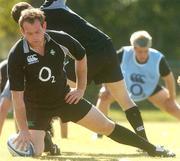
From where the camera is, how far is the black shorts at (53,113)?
25.7 ft

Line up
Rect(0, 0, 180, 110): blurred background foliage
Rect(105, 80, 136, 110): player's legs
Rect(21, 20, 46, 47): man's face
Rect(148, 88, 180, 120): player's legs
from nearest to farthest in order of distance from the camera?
Rect(21, 20, 46, 47): man's face
Rect(105, 80, 136, 110): player's legs
Rect(148, 88, 180, 120): player's legs
Rect(0, 0, 180, 110): blurred background foliage

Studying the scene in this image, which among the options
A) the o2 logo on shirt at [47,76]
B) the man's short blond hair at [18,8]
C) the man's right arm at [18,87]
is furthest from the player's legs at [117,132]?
the man's short blond hair at [18,8]

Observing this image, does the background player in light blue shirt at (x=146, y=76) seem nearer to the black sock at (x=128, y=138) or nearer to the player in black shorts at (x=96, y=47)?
the player in black shorts at (x=96, y=47)

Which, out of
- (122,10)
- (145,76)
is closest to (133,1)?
(122,10)

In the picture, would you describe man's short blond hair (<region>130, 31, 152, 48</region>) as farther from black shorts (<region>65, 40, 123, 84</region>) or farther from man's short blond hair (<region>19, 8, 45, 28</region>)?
man's short blond hair (<region>19, 8, 45, 28</region>)

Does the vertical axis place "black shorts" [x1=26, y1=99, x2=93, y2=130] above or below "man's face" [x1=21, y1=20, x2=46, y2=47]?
below

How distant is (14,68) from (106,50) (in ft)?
4.98

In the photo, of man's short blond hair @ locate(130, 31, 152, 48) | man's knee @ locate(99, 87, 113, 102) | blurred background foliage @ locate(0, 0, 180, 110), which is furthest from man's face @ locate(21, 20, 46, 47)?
blurred background foliage @ locate(0, 0, 180, 110)

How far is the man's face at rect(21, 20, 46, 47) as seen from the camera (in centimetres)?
727

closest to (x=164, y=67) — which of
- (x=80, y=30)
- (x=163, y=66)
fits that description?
(x=163, y=66)

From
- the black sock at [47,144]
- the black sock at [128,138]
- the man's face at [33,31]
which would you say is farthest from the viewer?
the black sock at [47,144]

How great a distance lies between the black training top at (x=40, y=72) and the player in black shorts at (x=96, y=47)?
32.4 inches

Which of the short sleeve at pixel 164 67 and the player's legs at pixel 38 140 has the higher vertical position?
the short sleeve at pixel 164 67

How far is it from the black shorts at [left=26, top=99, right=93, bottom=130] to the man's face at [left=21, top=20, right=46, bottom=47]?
806mm
